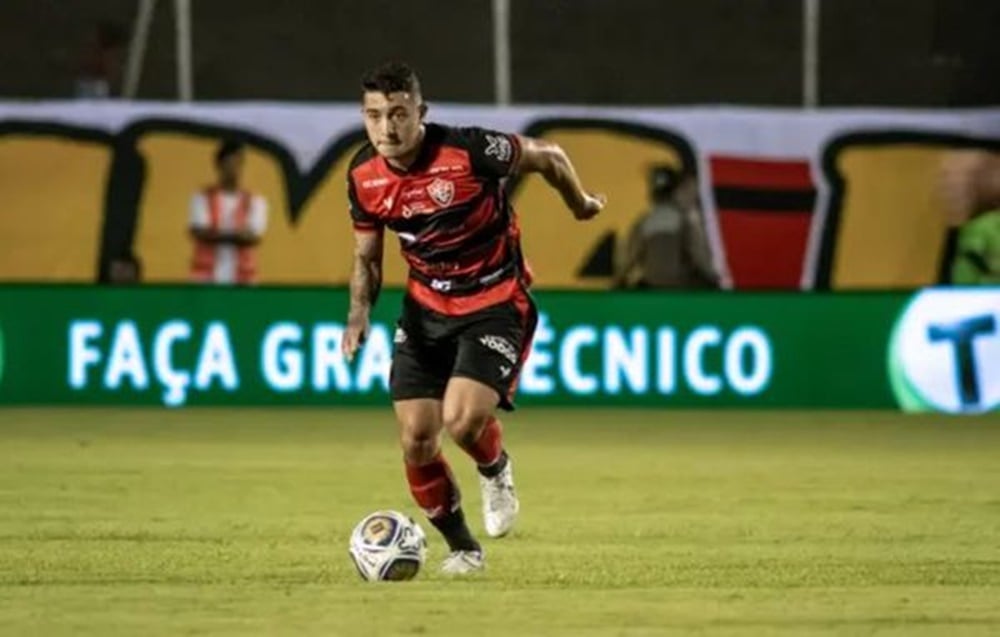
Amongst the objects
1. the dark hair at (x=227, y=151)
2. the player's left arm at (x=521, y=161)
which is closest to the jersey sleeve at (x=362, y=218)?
the player's left arm at (x=521, y=161)

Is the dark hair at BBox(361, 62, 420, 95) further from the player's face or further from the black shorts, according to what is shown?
the black shorts

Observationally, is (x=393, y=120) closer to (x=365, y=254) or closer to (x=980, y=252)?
(x=365, y=254)

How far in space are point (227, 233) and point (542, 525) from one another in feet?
34.9

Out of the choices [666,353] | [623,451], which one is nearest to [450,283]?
[623,451]

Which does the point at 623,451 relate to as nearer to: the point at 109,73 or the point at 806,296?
the point at 806,296

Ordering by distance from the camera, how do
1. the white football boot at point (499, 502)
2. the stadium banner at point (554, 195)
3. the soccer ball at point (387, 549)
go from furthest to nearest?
the stadium banner at point (554, 195) < the white football boot at point (499, 502) < the soccer ball at point (387, 549)

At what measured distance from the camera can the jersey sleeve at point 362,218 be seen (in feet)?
40.1

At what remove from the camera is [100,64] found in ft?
87.5

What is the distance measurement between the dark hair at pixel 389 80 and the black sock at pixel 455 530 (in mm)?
1605

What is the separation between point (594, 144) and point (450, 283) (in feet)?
48.6

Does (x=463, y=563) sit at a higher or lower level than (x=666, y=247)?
higher

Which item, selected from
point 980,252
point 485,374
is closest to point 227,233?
point 980,252

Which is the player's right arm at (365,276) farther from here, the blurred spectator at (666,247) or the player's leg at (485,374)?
the blurred spectator at (666,247)

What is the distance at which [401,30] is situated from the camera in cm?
2673
